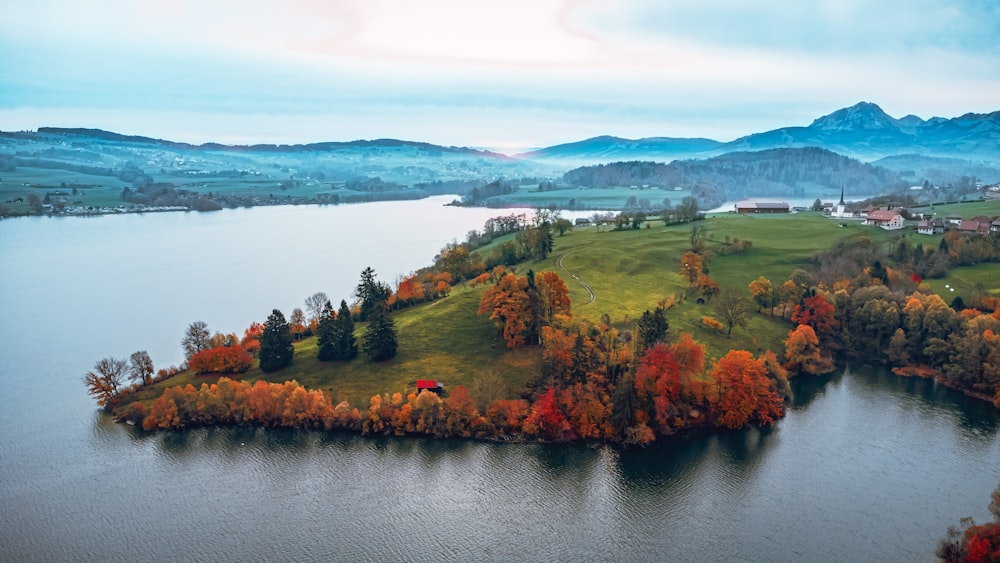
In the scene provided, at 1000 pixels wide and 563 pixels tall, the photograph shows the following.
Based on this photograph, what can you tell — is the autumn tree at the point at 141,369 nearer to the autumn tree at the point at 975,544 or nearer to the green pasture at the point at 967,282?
the autumn tree at the point at 975,544

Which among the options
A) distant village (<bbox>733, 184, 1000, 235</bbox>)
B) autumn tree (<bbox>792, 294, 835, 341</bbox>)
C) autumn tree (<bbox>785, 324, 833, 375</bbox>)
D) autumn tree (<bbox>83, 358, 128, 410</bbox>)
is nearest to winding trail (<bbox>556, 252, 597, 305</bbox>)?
autumn tree (<bbox>785, 324, 833, 375</bbox>)

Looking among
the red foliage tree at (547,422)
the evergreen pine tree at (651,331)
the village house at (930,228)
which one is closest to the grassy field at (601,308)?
the red foliage tree at (547,422)

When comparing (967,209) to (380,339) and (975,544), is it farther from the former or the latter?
(380,339)

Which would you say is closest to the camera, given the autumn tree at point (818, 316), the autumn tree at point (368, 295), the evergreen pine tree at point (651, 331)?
the evergreen pine tree at point (651, 331)

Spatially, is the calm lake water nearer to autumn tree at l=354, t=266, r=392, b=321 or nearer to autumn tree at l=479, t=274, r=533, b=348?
autumn tree at l=479, t=274, r=533, b=348

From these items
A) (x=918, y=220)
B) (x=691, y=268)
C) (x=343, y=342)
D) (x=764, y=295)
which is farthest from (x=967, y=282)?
(x=343, y=342)

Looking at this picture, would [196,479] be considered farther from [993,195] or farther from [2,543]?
[993,195]
